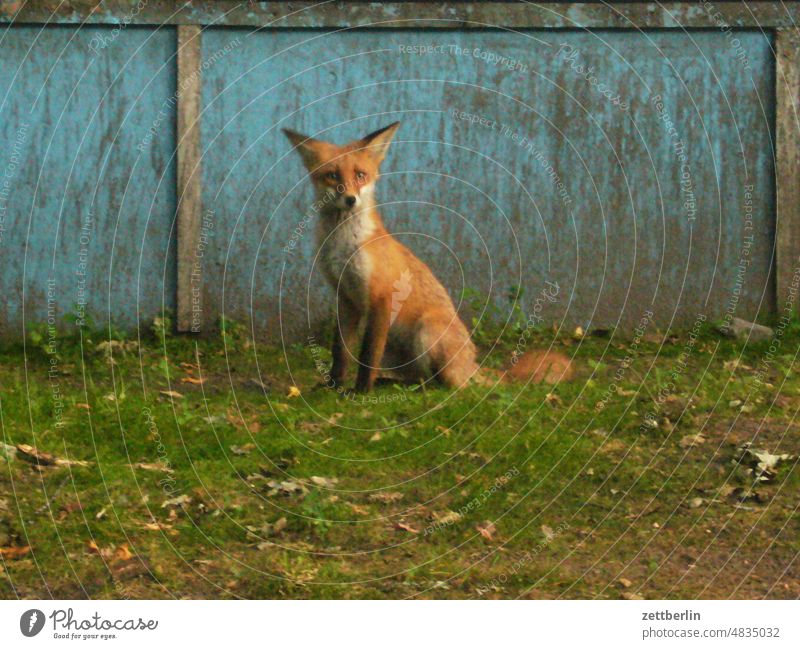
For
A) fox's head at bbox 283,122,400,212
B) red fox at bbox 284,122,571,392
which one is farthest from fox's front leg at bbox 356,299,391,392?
fox's head at bbox 283,122,400,212

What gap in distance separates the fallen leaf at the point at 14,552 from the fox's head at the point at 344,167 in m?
3.36

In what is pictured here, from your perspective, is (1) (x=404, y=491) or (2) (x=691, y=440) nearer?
(1) (x=404, y=491)

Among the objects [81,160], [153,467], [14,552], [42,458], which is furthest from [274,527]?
[81,160]

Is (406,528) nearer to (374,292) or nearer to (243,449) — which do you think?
(243,449)

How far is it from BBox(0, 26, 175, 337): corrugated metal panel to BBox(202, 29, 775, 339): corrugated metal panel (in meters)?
0.48

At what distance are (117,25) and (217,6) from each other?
2.90 feet

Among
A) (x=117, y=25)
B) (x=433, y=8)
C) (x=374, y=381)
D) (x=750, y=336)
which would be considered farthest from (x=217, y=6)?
(x=750, y=336)

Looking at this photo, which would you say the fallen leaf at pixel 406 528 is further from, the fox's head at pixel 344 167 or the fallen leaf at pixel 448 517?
the fox's head at pixel 344 167

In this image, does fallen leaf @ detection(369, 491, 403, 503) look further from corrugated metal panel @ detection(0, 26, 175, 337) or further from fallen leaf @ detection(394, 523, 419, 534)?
corrugated metal panel @ detection(0, 26, 175, 337)

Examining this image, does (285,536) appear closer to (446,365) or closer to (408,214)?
(446,365)

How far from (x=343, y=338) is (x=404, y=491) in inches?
86.0

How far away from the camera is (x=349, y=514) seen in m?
5.60

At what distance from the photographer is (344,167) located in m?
7.53

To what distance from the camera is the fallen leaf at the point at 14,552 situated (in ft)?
16.6
